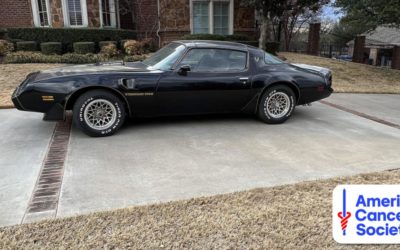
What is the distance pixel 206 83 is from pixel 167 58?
2.51 feet

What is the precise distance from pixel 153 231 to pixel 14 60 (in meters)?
11.3

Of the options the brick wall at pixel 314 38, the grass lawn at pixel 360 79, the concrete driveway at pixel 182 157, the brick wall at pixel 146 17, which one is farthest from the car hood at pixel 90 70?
the brick wall at pixel 314 38

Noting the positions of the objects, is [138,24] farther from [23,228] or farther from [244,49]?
[23,228]

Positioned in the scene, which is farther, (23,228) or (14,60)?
(14,60)

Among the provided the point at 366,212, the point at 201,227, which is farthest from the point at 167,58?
the point at 366,212

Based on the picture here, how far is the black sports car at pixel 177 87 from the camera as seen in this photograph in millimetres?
5125

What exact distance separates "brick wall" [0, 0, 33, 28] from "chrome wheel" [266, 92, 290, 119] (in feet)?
40.7

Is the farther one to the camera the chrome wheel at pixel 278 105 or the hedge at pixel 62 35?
the hedge at pixel 62 35

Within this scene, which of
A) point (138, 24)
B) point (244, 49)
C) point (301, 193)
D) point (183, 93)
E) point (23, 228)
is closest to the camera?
point (23, 228)

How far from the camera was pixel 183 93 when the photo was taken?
559 cm

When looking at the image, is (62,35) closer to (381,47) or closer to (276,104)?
(276,104)

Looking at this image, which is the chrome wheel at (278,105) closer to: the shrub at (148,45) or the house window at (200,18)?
the shrub at (148,45)

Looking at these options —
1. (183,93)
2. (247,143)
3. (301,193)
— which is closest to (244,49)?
(183,93)

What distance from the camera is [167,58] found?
19.1 feet
